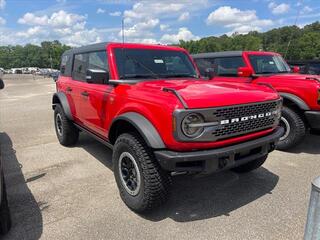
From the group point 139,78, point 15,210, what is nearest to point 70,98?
point 139,78

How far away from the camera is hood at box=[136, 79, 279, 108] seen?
3.03 metres

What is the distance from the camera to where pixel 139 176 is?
3369mm

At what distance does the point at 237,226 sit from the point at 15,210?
97.9 inches

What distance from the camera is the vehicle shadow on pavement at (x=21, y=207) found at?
10.3 ft

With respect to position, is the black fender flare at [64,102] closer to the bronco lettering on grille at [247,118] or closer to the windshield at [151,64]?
the windshield at [151,64]

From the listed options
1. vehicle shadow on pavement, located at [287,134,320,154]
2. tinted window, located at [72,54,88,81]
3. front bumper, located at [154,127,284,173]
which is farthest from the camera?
vehicle shadow on pavement, located at [287,134,320,154]

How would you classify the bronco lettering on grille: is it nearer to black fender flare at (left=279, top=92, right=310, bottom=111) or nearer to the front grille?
the front grille

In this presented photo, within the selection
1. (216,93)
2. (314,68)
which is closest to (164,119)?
(216,93)

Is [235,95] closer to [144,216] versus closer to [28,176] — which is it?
[144,216]

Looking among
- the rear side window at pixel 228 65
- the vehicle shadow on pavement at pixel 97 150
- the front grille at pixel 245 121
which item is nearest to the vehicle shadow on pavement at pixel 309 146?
the rear side window at pixel 228 65

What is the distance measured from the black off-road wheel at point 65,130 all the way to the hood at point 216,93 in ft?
8.24

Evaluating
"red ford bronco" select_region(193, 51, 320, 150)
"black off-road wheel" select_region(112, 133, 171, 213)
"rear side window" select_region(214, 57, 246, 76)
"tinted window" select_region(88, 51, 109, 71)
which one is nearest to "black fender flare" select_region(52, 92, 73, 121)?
"tinted window" select_region(88, 51, 109, 71)

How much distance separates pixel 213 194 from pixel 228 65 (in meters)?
4.08

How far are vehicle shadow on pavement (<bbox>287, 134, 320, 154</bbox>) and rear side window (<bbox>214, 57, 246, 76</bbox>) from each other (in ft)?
6.85
